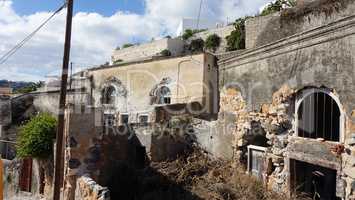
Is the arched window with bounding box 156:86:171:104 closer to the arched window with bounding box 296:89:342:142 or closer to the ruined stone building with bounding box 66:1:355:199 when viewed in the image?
the ruined stone building with bounding box 66:1:355:199

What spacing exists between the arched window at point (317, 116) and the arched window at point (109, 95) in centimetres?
1566

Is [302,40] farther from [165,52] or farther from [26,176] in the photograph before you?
[165,52]

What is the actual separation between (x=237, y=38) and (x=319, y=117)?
17986 millimetres

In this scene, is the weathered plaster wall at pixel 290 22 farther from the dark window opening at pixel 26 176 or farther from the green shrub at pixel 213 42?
the dark window opening at pixel 26 176

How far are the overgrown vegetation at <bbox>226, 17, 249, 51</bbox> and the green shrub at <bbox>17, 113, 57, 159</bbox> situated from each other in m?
17.4

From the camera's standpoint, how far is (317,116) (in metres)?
10.8

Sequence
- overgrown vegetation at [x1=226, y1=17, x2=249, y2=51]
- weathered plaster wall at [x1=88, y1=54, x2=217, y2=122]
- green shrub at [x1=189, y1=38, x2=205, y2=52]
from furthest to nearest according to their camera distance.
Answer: green shrub at [x1=189, y1=38, x2=205, y2=52] → overgrown vegetation at [x1=226, y1=17, x2=249, y2=51] → weathered plaster wall at [x1=88, y1=54, x2=217, y2=122]

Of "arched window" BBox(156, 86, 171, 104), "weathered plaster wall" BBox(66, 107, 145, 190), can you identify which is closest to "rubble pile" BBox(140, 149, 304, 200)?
"weathered plaster wall" BBox(66, 107, 145, 190)

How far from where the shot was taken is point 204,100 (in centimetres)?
1962

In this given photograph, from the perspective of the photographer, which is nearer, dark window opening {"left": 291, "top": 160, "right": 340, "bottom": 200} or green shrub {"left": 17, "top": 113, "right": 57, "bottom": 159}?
dark window opening {"left": 291, "top": 160, "right": 340, "bottom": 200}

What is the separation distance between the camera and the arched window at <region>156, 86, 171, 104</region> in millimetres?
21734

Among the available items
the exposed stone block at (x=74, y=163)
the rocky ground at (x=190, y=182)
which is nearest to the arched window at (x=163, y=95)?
the rocky ground at (x=190, y=182)

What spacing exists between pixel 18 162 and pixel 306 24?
12.4 m

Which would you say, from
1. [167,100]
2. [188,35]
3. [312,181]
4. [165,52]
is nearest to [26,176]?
[312,181]
